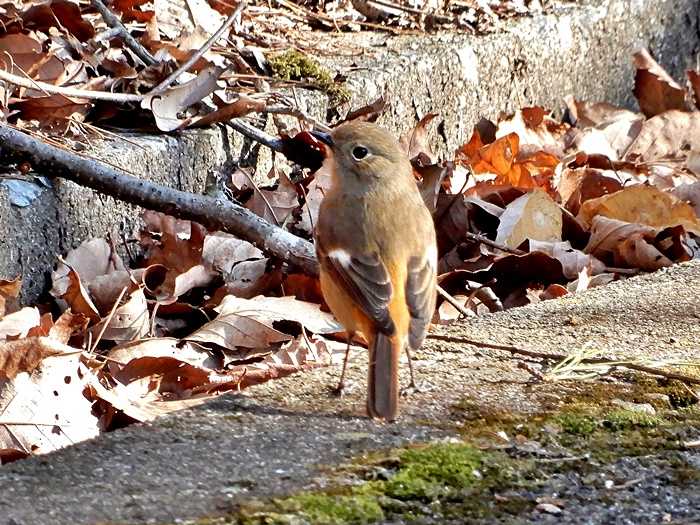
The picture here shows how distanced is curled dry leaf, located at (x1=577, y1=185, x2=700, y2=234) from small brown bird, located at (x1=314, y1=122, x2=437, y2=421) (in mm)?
1463

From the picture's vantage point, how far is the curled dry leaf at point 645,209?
5.80 meters

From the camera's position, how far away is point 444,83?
6863 millimetres

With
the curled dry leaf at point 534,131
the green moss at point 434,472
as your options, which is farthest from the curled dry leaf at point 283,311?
the curled dry leaf at point 534,131

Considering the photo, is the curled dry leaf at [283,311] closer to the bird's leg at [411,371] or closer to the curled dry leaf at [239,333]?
the curled dry leaf at [239,333]

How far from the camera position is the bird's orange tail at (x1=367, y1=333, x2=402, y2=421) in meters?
3.25

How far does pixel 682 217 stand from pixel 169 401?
279cm

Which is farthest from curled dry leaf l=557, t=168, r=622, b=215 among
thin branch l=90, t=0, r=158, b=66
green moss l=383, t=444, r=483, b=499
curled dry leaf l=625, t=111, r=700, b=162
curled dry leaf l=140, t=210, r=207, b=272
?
green moss l=383, t=444, r=483, b=499

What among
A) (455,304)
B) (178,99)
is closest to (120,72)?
(178,99)

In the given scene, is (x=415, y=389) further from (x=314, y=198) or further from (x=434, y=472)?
(x=314, y=198)

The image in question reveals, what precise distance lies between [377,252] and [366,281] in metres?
0.21

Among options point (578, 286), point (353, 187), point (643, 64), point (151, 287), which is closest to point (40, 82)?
point (151, 287)

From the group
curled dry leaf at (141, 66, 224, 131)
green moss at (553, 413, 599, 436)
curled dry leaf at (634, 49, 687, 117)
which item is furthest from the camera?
curled dry leaf at (634, 49, 687, 117)

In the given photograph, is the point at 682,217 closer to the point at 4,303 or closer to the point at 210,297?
the point at 210,297

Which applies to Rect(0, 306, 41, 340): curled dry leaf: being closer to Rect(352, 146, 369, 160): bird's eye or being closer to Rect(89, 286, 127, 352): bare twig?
Rect(89, 286, 127, 352): bare twig
